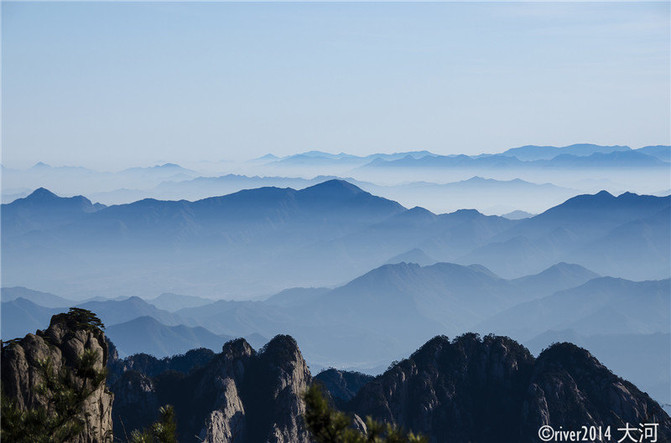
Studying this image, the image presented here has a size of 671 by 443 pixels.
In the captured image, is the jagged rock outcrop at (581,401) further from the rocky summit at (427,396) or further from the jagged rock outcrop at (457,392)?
the jagged rock outcrop at (457,392)

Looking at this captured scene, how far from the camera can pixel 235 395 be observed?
94.3 meters

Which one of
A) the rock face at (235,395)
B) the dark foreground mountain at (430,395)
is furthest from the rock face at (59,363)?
the dark foreground mountain at (430,395)

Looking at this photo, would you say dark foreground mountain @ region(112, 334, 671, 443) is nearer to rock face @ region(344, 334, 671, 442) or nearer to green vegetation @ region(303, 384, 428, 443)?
rock face @ region(344, 334, 671, 442)

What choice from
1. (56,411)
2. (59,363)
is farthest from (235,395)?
(56,411)

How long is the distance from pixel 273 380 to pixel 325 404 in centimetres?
6654

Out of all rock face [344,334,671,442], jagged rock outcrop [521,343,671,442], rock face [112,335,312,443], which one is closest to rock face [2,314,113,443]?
rock face [112,335,312,443]

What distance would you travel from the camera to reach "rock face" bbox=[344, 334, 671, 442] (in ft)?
310

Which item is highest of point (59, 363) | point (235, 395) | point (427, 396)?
point (59, 363)

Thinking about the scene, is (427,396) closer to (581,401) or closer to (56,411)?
(581,401)

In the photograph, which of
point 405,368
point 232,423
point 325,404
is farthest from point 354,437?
point 405,368

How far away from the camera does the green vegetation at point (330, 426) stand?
99.1 feet

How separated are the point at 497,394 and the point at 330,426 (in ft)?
240

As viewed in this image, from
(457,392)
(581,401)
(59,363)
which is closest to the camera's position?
(59,363)

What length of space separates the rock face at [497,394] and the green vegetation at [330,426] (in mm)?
61853
